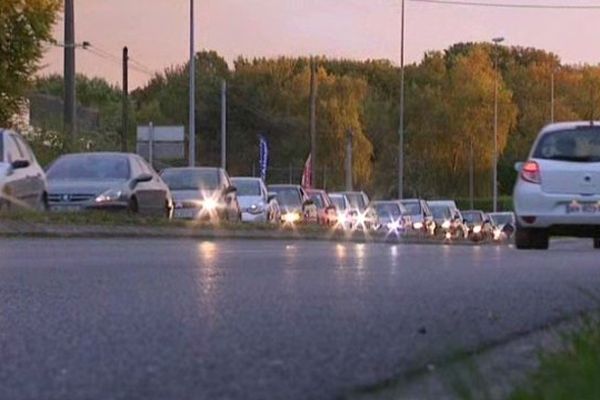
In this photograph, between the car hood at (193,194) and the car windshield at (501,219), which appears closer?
the car hood at (193,194)

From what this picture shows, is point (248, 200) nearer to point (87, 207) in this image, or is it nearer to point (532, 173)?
point (87, 207)

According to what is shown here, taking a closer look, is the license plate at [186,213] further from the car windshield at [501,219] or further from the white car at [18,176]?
the car windshield at [501,219]

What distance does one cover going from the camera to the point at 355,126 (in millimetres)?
71750

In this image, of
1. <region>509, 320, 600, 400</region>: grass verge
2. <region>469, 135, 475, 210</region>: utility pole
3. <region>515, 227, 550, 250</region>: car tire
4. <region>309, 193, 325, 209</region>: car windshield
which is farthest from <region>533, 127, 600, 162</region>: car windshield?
<region>469, 135, 475, 210</region>: utility pole

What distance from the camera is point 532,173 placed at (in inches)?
683

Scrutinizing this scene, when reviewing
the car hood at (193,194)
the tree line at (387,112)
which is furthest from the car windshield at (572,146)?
the tree line at (387,112)

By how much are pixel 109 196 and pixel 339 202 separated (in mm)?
19997

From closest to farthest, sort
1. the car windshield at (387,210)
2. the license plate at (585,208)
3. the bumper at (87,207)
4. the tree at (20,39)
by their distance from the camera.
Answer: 1. the license plate at (585,208)
2. the bumper at (87,207)
3. the tree at (20,39)
4. the car windshield at (387,210)

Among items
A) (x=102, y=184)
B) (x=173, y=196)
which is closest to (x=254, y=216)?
(x=173, y=196)

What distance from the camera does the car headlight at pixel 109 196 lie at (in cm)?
2320

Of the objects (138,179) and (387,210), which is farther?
(387,210)

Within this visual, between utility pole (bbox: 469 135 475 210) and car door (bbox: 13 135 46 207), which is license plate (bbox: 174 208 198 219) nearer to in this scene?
car door (bbox: 13 135 46 207)

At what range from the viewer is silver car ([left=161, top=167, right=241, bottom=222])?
90.4ft

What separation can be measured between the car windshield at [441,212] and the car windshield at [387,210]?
12.5 feet
